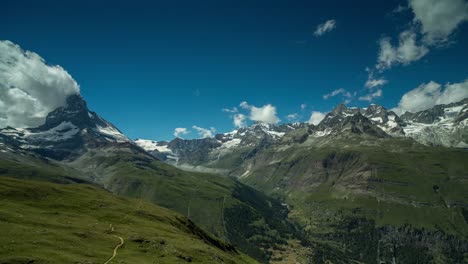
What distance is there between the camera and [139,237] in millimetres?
109750

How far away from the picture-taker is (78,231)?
99.6m

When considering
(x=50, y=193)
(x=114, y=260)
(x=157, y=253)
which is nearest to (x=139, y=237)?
(x=157, y=253)

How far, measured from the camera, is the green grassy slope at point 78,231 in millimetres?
77513

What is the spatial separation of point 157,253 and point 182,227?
68.4 m

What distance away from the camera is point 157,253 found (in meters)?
102

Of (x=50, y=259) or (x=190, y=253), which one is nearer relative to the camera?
(x=50, y=259)

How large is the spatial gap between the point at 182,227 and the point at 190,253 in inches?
2326

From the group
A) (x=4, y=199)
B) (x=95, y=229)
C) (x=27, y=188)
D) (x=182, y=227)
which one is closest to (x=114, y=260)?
(x=95, y=229)

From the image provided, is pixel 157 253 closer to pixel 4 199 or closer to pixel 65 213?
pixel 65 213

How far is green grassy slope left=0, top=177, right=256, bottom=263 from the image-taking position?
77513 mm

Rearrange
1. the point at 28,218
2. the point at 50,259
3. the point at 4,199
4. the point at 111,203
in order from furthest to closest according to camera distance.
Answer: the point at 111,203
the point at 4,199
the point at 28,218
the point at 50,259

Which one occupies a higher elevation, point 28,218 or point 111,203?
point 111,203

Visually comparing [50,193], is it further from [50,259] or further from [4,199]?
[50,259]

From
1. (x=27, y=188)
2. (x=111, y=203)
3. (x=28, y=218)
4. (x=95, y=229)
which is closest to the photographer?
(x=28, y=218)
